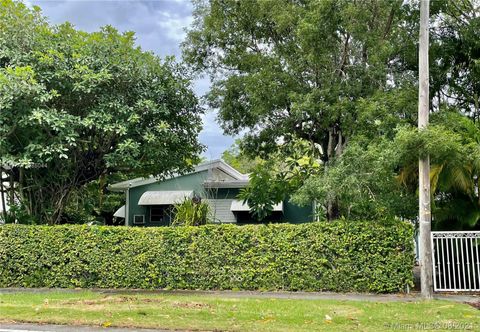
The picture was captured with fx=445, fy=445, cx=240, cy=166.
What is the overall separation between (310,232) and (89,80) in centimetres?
725

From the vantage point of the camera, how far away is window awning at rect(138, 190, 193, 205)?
19375 mm

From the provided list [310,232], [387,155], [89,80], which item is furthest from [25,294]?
[387,155]

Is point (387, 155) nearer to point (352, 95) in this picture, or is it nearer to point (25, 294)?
point (352, 95)

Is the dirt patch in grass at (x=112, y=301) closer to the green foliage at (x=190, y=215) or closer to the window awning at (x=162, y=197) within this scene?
the green foliage at (x=190, y=215)

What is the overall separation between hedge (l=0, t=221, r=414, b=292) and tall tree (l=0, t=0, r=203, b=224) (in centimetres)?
212

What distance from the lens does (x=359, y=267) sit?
11.5m

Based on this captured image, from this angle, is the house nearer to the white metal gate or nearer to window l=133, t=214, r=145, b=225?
window l=133, t=214, r=145, b=225

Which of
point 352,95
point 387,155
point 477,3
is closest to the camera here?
point 387,155

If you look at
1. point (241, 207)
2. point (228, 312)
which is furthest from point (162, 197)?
point (228, 312)

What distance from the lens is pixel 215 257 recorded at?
12.1 meters

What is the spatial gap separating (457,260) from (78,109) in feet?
37.5

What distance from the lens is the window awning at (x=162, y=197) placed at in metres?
19.4

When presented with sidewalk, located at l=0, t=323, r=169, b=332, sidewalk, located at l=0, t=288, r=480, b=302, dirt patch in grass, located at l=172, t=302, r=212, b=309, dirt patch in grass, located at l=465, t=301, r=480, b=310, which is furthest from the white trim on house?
sidewalk, located at l=0, t=323, r=169, b=332

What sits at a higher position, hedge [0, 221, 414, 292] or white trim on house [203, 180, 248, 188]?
white trim on house [203, 180, 248, 188]
